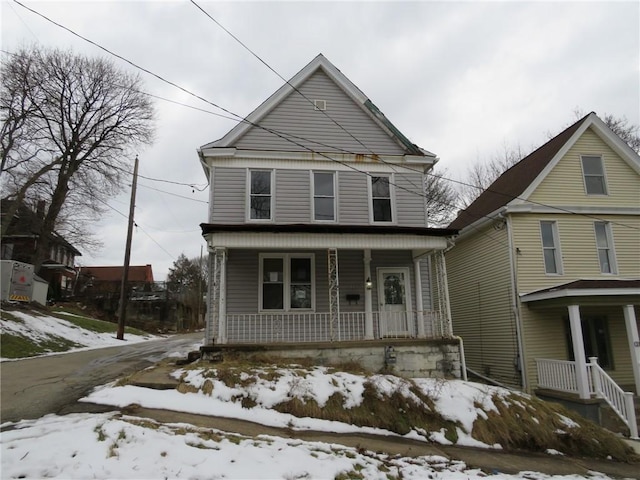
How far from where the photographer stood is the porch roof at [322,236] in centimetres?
1002

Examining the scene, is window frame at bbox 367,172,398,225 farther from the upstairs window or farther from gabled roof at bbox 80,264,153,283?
gabled roof at bbox 80,264,153,283

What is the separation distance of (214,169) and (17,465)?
30.9 feet

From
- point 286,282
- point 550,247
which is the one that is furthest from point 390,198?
point 550,247

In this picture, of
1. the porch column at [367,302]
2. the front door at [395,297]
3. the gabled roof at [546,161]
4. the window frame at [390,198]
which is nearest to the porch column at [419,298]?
the front door at [395,297]

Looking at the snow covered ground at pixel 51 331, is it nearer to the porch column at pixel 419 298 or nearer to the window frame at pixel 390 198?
the window frame at pixel 390 198

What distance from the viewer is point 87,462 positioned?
172 inches

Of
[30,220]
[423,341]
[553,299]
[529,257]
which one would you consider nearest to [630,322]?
[553,299]

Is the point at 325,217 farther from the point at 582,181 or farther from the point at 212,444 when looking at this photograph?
the point at 582,181

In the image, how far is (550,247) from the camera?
44.9 ft

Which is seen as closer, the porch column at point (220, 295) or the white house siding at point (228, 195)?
the porch column at point (220, 295)

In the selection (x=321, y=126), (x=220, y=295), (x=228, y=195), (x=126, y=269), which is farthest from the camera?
(x=126, y=269)

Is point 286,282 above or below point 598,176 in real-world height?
below

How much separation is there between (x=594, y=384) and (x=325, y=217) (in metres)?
8.64

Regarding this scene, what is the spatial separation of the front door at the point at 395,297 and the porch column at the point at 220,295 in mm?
4714
